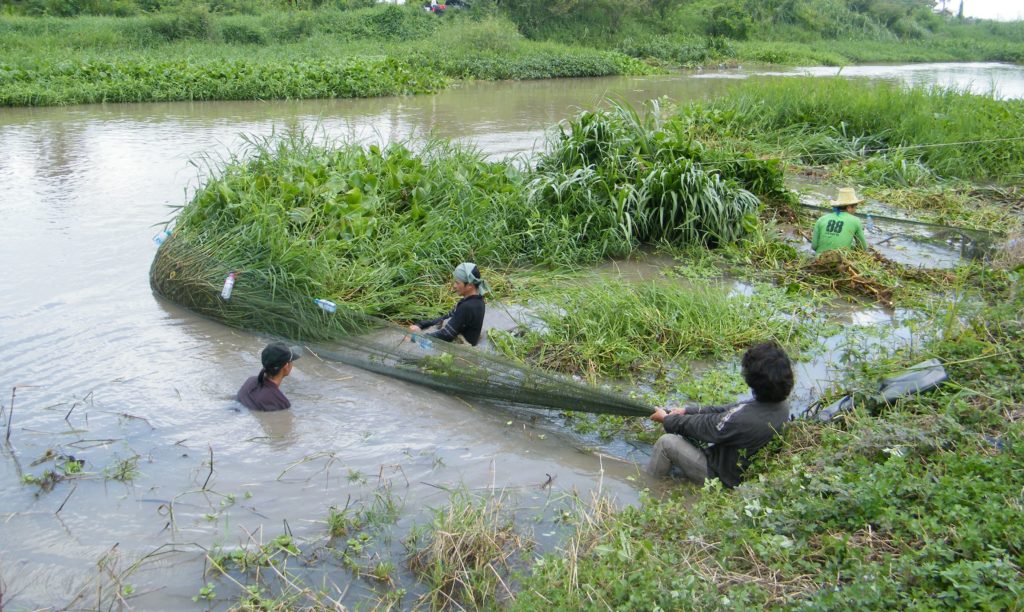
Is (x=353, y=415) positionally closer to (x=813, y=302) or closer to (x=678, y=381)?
(x=678, y=381)

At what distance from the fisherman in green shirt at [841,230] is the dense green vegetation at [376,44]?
46.9 feet

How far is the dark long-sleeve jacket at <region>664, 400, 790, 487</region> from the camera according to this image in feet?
13.5

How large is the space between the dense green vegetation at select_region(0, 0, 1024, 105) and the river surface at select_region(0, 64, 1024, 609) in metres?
11.1

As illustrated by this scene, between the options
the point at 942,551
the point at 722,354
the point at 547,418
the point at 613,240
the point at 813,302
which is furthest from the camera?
the point at 613,240

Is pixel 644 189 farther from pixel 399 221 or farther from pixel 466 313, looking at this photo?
pixel 466 313

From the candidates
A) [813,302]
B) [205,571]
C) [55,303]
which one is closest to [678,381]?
[813,302]

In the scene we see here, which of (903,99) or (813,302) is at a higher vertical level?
(903,99)

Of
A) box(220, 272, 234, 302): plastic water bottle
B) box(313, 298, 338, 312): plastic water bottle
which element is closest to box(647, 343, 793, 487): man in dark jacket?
box(313, 298, 338, 312): plastic water bottle

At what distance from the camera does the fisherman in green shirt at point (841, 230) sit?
7215 millimetres

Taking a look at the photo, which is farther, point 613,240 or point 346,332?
point 613,240

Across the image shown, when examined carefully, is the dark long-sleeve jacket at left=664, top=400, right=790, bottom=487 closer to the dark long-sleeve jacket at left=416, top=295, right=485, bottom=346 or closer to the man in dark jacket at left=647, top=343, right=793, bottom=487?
the man in dark jacket at left=647, top=343, right=793, bottom=487

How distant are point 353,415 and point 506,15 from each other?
31558 mm

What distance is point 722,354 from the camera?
18.2 feet

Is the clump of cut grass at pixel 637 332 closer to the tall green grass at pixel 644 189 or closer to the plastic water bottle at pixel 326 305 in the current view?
the plastic water bottle at pixel 326 305
